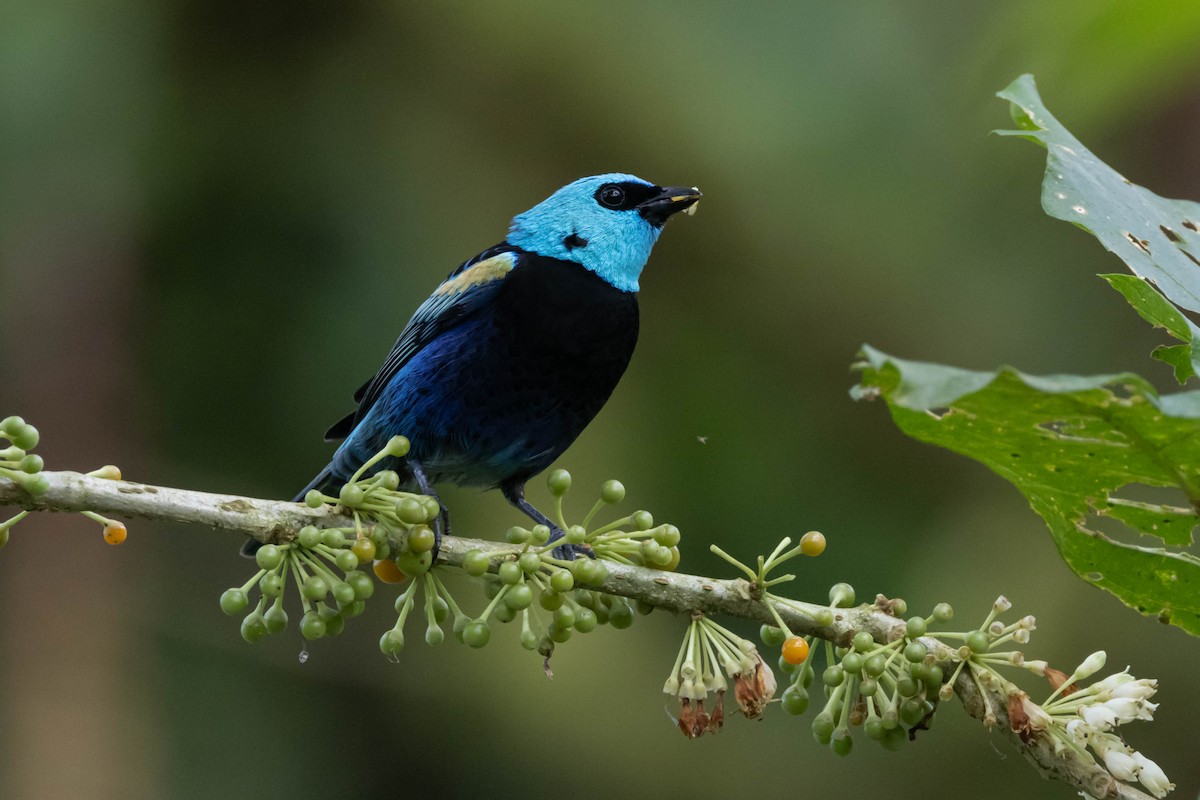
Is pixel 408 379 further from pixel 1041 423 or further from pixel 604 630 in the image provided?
pixel 604 630

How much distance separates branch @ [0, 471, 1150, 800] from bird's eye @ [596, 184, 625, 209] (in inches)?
70.4

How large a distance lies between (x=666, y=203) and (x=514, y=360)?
2.33 ft

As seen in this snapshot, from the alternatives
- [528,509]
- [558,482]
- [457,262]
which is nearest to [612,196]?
[528,509]

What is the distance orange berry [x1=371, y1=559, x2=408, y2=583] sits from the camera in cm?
218

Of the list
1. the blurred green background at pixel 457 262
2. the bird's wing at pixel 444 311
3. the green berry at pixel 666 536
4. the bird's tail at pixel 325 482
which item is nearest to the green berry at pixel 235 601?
the green berry at pixel 666 536

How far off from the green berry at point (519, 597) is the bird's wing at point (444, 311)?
156cm

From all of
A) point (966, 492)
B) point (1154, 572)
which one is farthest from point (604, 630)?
point (1154, 572)

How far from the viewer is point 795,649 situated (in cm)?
179

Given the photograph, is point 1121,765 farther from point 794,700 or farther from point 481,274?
point 481,274

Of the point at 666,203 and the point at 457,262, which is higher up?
the point at 666,203

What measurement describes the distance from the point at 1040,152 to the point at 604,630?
10.7 feet

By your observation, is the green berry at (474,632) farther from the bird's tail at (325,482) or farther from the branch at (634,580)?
the bird's tail at (325,482)

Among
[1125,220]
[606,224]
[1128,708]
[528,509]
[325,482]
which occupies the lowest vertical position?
[325,482]

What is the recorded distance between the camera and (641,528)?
2.03 meters
